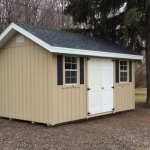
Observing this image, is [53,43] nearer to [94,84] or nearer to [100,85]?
[94,84]

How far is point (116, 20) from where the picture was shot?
40.0 feet

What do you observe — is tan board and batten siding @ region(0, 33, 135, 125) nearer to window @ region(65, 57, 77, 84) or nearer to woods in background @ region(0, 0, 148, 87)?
window @ region(65, 57, 77, 84)

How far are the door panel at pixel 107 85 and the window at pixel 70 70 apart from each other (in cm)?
143

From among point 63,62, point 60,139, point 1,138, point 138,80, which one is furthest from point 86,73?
point 138,80

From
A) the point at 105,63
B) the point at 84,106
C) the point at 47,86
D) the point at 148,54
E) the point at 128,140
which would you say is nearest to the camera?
the point at 128,140

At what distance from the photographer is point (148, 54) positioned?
11625 mm

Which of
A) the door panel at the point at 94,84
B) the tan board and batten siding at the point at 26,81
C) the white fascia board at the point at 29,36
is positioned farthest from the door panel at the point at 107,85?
the white fascia board at the point at 29,36

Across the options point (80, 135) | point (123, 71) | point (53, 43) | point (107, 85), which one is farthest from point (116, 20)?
point (80, 135)

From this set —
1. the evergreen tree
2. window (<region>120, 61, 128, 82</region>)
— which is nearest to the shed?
window (<region>120, 61, 128, 82</region>)

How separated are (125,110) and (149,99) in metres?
1.95

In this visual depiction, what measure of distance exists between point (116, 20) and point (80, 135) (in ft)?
23.7

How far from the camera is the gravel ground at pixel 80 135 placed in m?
5.68

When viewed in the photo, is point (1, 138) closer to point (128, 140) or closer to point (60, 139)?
point (60, 139)

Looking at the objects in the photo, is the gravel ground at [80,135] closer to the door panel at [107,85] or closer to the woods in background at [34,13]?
the door panel at [107,85]
